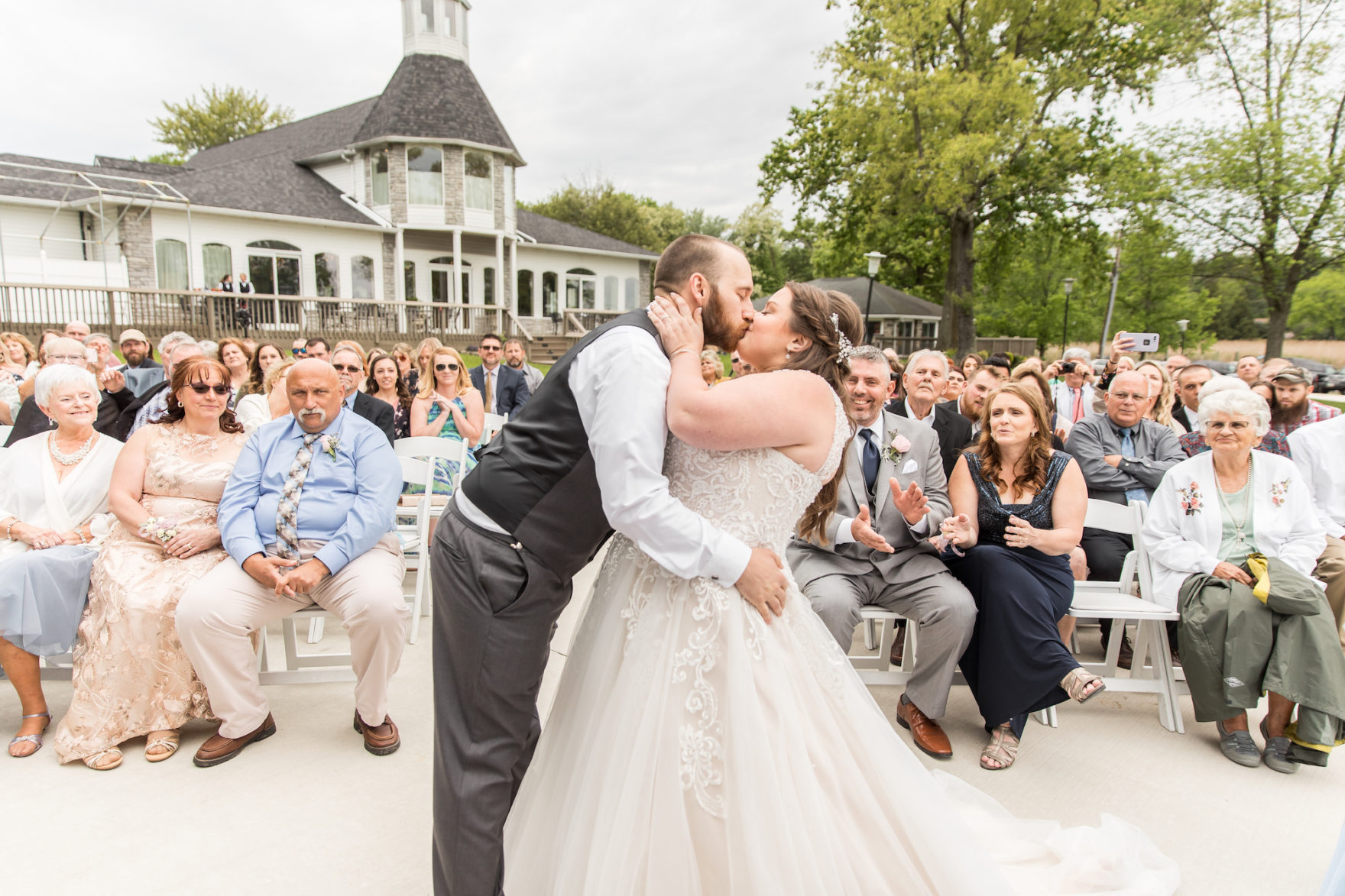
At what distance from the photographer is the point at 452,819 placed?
6.90 feet

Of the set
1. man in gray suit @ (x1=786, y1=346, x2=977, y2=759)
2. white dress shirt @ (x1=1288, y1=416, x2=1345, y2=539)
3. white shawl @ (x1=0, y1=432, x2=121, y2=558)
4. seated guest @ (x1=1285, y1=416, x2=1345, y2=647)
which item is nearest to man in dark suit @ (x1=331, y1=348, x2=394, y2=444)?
white shawl @ (x1=0, y1=432, x2=121, y2=558)

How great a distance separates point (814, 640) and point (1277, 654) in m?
2.74

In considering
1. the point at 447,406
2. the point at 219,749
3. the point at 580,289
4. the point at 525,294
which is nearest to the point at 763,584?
the point at 219,749

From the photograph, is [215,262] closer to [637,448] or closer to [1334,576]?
[637,448]

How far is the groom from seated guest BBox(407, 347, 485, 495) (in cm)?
410

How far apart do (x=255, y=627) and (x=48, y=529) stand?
1.25 m

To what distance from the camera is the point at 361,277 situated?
81.8 feet

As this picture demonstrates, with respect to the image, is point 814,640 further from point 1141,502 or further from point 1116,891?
point 1141,502

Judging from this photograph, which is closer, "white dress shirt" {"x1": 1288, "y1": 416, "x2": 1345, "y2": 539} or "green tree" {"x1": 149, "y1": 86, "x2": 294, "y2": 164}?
"white dress shirt" {"x1": 1288, "y1": 416, "x2": 1345, "y2": 539}

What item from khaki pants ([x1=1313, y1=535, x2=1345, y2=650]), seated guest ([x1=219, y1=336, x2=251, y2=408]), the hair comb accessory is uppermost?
the hair comb accessory

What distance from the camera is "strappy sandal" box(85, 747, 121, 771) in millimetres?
3229

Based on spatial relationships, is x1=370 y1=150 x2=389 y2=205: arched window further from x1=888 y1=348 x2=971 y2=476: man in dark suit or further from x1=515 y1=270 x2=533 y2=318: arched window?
x1=888 y1=348 x2=971 y2=476: man in dark suit

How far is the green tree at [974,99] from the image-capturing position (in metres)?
20.6

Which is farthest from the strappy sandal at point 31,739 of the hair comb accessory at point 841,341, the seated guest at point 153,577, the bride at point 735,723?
the hair comb accessory at point 841,341
